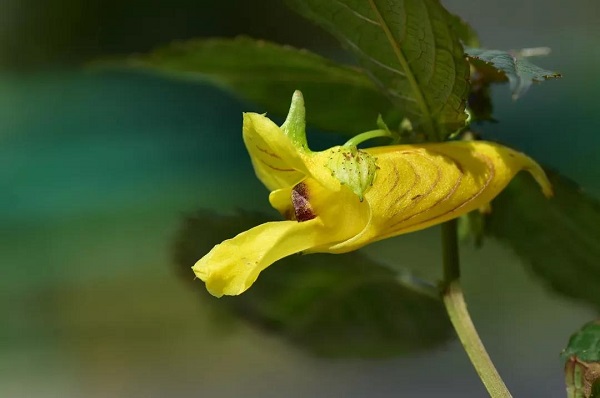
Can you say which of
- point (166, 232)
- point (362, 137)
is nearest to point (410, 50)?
point (362, 137)

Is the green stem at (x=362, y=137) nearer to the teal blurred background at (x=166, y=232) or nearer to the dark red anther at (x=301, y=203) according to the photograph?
the dark red anther at (x=301, y=203)

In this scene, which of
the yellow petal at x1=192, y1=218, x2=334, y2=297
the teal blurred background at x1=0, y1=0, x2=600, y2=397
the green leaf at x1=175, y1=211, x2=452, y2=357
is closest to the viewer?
the yellow petal at x1=192, y1=218, x2=334, y2=297

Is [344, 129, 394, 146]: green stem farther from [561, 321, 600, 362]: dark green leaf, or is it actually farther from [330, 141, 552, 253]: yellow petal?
[561, 321, 600, 362]: dark green leaf

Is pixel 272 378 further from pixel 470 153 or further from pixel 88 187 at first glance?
pixel 470 153

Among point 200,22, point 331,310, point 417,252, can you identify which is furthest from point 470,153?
point 200,22

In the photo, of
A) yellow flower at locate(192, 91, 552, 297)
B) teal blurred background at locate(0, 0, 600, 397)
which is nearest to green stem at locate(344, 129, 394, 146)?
yellow flower at locate(192, 91, 552, 297)

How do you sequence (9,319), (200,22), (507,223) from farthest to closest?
(200,22) < (9,319) < (507,223)
